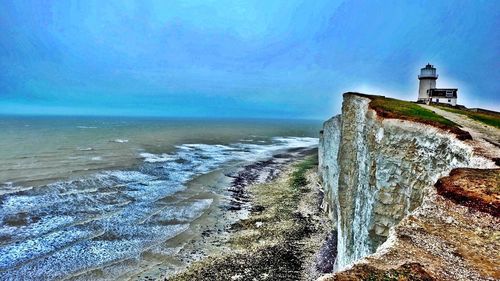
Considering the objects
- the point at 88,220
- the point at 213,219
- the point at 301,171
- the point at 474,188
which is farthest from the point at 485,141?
the point at 301,171

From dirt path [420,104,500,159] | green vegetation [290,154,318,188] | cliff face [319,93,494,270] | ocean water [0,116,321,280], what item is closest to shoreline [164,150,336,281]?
cliff face [319,93,494,270]

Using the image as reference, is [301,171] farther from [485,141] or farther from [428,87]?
[485,141]

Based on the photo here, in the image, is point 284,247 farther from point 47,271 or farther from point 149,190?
point 149,190

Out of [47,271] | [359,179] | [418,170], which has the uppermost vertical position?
[418,170]

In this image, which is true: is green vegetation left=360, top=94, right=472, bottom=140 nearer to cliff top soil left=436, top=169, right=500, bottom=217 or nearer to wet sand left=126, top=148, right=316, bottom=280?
cliff top soil left=436, top=169, right=500, bottom=217

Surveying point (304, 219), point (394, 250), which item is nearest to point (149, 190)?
point (304, 219)

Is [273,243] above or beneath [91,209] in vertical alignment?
beneath

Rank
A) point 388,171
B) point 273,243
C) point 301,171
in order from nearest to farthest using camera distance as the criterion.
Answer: point 388,171
point 273,243
point 301,171
